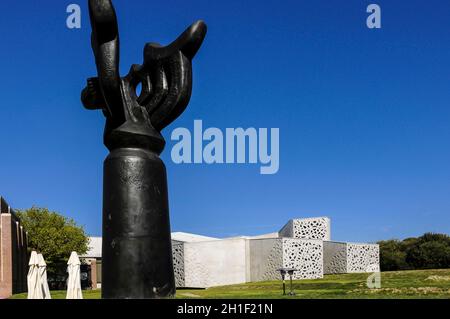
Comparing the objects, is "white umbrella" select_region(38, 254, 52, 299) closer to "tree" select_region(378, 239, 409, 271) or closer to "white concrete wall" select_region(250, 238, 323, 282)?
"white concrete wall" select_region(250, 238, 323, 282)

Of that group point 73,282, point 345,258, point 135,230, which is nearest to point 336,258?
point 345,258

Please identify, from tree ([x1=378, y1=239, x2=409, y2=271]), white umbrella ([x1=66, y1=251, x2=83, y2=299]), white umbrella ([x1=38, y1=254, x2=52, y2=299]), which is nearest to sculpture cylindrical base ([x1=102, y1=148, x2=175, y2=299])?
white umbrella ([x1=66, y1=251, x2=83, y2=299])

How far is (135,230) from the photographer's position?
6.10m

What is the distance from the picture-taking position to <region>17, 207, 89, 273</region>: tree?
4416 cm

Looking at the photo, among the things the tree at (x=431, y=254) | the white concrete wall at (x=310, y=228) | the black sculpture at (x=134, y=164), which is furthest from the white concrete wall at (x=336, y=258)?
the black sculpture at (x=134, y=164)

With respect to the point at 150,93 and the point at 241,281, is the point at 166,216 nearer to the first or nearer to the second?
the point at 150,93

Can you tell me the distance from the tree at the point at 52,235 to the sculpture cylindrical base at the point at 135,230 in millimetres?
39448

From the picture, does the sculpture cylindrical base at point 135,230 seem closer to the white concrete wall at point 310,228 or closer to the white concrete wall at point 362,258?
the white concrete wall at point 310,228

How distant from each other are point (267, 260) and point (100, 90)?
1191 inches

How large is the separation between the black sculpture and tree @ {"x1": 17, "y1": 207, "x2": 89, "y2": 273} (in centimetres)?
3939

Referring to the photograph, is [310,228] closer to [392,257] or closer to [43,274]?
[392,257]

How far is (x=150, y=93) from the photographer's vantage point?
6.76 metres

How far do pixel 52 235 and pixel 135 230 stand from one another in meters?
40.4

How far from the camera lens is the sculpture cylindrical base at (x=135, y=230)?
6.05m
